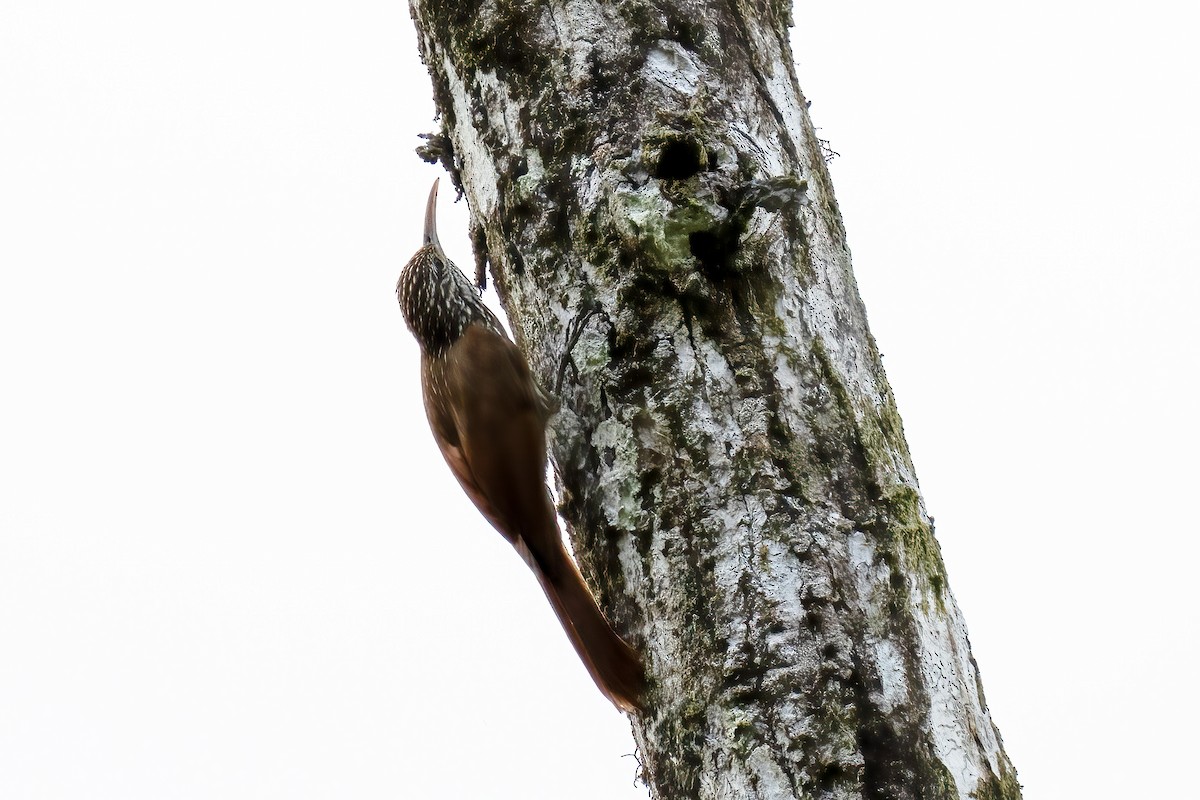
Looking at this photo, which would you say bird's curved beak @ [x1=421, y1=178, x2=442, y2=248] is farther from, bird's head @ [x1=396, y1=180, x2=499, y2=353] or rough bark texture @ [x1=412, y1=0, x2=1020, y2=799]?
rough bark texture @ [x1=412, y1=0, x2=1020, y2=799]

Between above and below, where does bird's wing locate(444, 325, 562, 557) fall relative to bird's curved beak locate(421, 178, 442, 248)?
below

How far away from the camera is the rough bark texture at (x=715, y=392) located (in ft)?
5.86

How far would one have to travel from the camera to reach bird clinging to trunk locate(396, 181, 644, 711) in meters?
2.14

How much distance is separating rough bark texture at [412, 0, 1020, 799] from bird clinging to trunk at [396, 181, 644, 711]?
3.3 inches

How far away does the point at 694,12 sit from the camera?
7.73 ft

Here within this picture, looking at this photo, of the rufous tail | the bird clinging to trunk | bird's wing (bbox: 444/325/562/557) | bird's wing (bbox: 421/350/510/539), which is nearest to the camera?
the rufous tail

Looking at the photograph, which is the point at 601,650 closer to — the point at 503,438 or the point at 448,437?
the point at 503,438

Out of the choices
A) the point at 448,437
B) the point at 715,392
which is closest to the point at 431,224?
the point at 448,437

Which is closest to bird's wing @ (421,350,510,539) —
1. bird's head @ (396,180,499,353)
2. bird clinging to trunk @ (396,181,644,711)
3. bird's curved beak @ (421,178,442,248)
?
bird clinging to trunk @ (396,181,644,711)

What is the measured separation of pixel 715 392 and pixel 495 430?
1091mm

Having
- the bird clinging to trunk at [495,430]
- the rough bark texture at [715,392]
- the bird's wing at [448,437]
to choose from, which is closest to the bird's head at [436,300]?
the bird clinging to trunk at [495,430]

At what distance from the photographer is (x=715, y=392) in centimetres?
205

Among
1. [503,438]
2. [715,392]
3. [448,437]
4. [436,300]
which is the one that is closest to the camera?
[715,392]

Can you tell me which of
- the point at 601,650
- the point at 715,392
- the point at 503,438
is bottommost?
the point at 601,650
